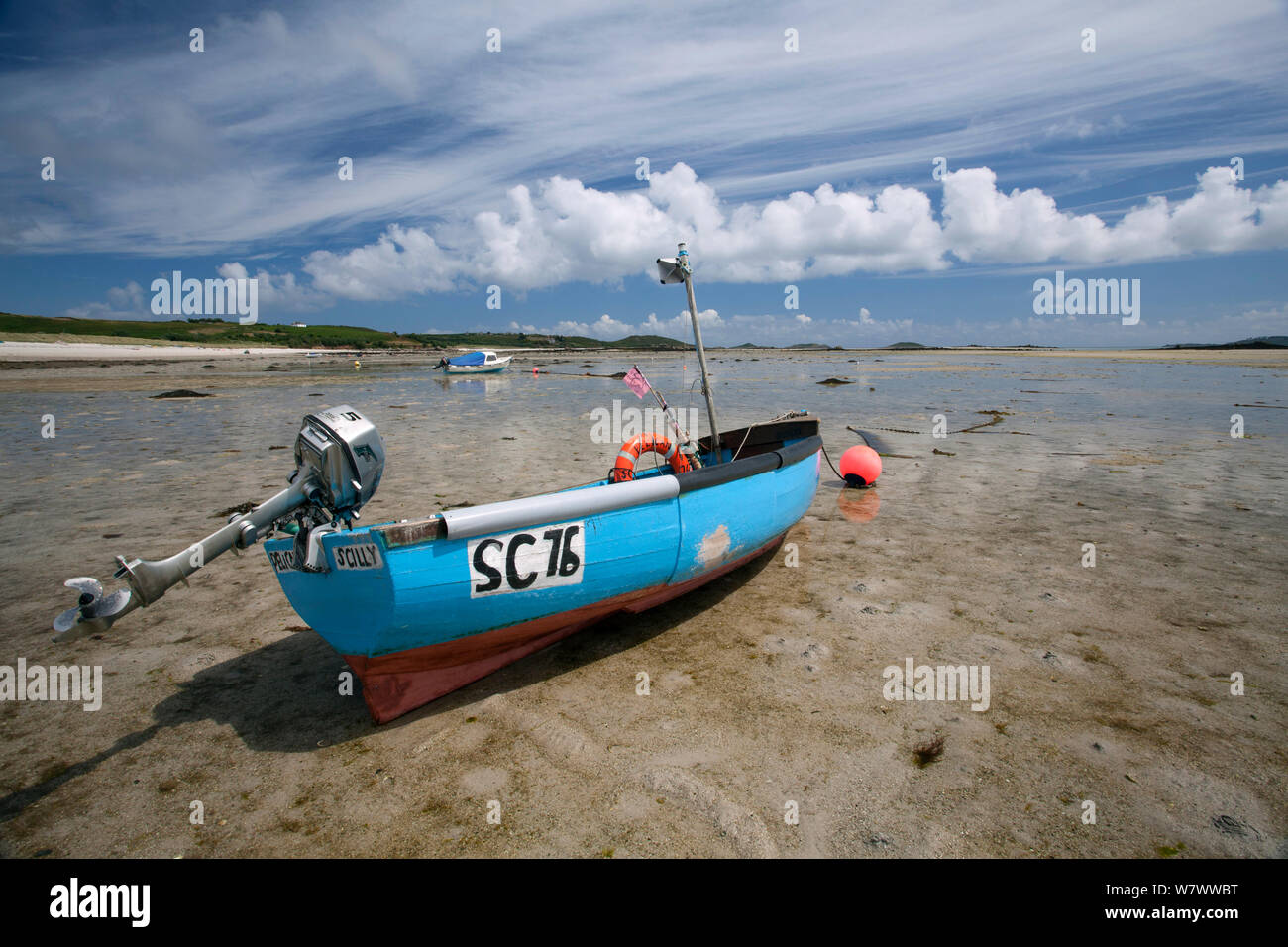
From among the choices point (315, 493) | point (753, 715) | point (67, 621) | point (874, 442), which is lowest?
point (753, 715)

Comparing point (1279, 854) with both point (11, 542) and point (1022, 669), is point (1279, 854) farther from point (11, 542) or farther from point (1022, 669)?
point (11, 542)

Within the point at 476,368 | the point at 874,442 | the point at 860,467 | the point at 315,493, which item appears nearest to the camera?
the point at 315,493

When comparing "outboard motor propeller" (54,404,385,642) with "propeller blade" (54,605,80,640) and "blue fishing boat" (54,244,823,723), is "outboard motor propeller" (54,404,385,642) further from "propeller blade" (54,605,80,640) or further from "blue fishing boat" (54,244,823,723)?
"propeller blade" (54,605,80,640)

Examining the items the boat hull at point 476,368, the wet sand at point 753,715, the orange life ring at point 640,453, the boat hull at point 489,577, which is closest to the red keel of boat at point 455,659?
the boat hull at point 489,577

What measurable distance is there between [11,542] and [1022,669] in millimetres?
12077

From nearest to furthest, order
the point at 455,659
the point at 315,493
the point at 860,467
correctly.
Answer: the point at 315,493 < the point at 455,659 < the point at 860,467

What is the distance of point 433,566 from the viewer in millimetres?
4266

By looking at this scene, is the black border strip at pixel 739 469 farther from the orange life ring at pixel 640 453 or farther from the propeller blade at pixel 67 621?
the propeller blade at pixel 67 621

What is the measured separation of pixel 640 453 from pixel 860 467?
212 inches

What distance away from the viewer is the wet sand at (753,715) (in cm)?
347

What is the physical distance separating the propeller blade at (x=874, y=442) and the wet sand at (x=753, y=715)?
5.44m

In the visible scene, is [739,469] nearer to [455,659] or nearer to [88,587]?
[455,659]

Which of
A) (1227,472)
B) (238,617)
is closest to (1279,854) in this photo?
(238,617)

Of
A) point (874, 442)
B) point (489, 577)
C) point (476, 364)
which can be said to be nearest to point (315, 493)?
point (489, 577)
